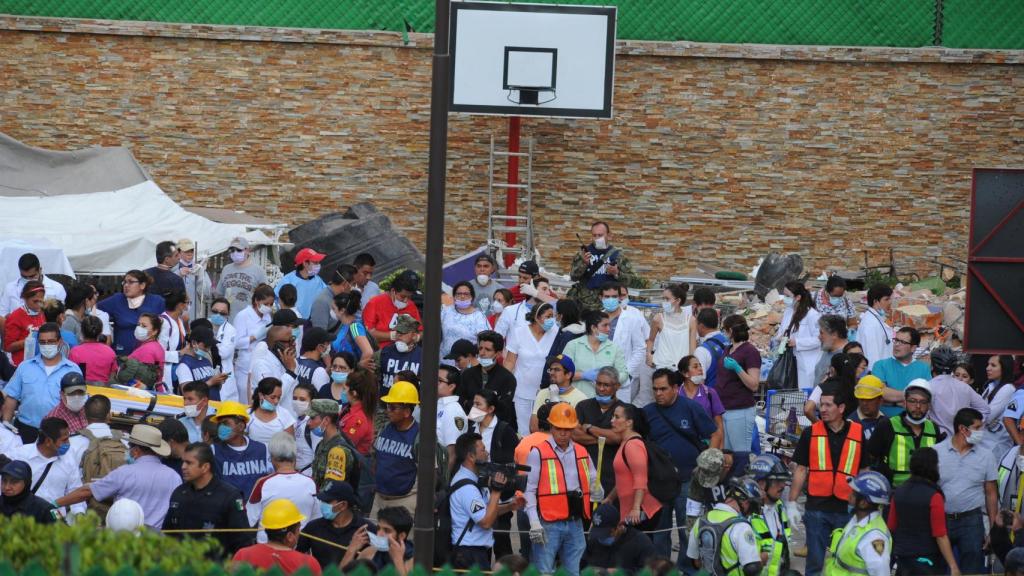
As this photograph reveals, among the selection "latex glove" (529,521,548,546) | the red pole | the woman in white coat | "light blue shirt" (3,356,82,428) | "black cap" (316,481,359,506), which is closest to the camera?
"black cap" (316,481,359,506)

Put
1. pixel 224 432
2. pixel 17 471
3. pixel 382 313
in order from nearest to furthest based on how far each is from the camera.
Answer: pixel 17 471 → pixel 224 432 → pixel 382 313

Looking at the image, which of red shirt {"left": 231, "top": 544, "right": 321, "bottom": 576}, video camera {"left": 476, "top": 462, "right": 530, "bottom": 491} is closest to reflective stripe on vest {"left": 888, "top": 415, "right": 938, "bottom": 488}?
video camera {"left": 476, "top": 462, "right": 530, "bottom": 491}

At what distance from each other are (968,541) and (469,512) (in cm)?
387

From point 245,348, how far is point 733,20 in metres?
14.0

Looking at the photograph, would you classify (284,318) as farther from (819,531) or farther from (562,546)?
(819,531)

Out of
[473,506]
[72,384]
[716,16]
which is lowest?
[473,506]

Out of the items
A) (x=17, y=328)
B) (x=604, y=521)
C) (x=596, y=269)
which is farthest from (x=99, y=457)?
(x=596, y=269)

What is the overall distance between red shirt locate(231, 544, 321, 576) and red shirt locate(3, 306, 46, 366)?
565cm

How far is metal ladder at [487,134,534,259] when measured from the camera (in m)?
24.8

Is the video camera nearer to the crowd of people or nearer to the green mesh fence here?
the crowd of people

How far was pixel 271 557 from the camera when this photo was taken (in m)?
8.66

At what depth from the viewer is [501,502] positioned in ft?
34.7

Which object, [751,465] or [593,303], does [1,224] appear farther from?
[751,465]

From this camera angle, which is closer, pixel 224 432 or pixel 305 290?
pixel 224 432
